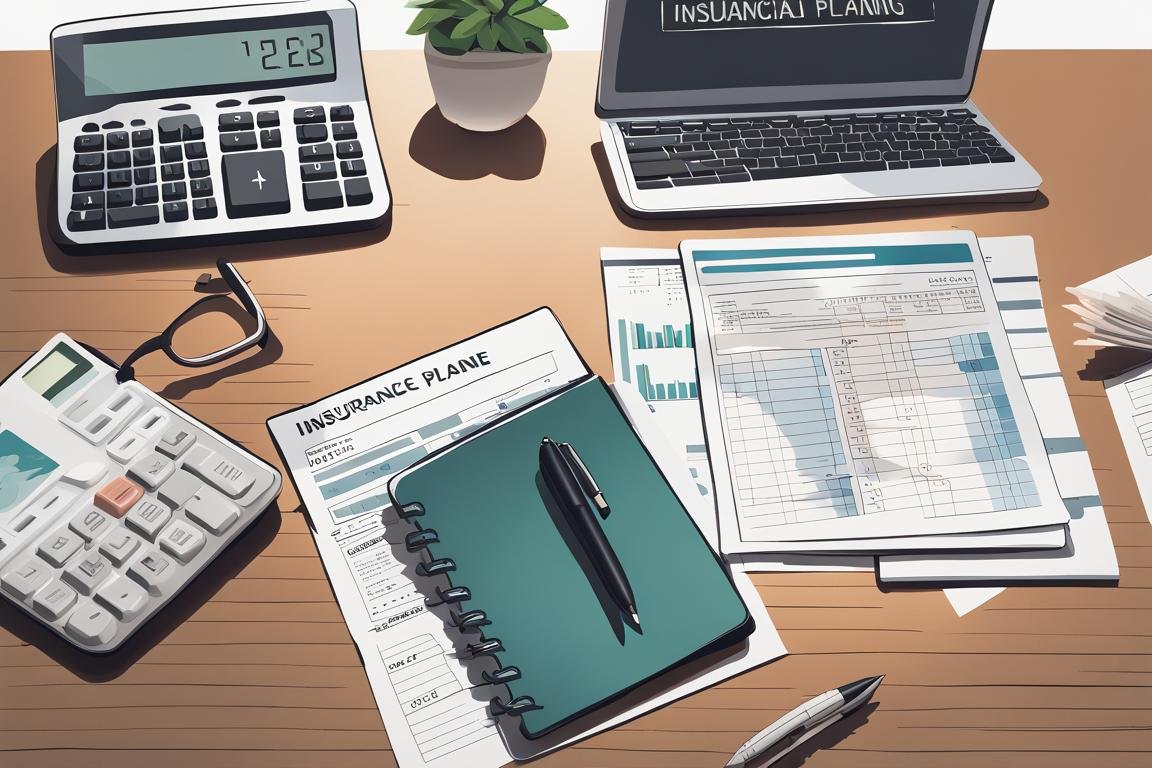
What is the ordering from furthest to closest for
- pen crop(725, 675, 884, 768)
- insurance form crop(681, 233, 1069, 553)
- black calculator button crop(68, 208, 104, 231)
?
black calculator button crop(68, 208, 104, 231) → insurance form crop(681, 233, 1069, 553) → pen crop(725, 675, 884, 768)

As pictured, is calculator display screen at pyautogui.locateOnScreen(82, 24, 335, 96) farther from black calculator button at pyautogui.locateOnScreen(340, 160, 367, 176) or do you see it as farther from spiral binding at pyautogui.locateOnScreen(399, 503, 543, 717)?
spiral binding at pyautogui.locateOnScreen(399, 503, 543, 717)

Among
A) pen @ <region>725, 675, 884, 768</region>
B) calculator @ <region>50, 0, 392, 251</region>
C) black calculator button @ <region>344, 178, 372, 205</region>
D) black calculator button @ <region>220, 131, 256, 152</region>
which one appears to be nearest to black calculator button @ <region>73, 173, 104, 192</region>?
calculator @ <region>50, 0, 392, 251</region>

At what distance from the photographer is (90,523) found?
23.2 inches

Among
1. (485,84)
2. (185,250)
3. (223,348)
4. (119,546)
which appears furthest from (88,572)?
(485,84)

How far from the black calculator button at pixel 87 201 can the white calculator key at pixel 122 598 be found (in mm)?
359

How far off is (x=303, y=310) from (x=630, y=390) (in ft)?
0.95

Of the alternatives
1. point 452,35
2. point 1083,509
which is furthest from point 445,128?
point 1083,509

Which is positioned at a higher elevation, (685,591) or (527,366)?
(527,366)

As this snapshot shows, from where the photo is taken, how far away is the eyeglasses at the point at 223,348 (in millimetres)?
705

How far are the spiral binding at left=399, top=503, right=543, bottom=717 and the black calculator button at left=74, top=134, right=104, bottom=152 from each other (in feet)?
1.50

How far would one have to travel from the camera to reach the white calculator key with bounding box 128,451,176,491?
0.61 meters

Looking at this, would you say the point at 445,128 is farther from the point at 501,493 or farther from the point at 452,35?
the point at 501,493

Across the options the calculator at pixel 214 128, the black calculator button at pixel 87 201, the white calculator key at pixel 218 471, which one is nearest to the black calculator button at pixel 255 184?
the calculator at pixel 214 128

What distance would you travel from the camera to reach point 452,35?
0.81 meters
